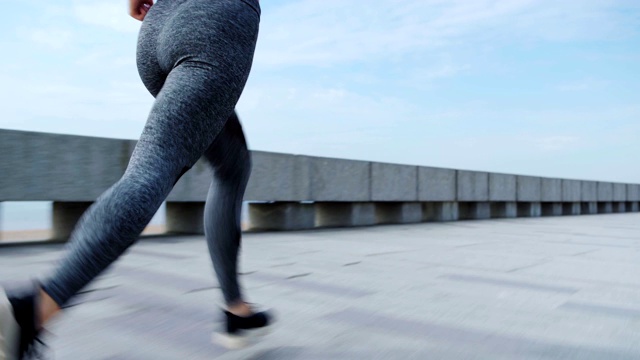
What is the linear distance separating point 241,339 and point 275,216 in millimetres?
4482

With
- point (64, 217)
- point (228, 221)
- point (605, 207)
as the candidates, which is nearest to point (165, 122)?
point (228, 221)

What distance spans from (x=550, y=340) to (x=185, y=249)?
9.41 feet

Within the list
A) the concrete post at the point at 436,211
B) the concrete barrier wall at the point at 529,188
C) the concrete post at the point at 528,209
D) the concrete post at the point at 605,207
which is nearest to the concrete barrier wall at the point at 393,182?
the concrete post at the point at 436,211

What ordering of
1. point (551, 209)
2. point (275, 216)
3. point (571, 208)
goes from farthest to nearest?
1. point (571, 208)
2. point (551, 209)
3. point (275, 216)

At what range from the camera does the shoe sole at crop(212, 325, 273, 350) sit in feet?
5.32

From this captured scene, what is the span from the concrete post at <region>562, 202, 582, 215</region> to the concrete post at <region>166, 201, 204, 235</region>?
37.9 feet

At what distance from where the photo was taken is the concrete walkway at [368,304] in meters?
1.69

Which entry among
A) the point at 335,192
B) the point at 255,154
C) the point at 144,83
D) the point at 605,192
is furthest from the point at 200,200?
the point at 605,192

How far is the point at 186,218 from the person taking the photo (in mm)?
5293

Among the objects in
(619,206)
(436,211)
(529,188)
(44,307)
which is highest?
(529,188)

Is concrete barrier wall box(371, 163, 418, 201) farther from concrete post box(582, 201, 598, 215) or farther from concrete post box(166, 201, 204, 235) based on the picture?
concrete post box(582, 201, 598, 215)

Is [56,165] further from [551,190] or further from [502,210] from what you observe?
[551,190]

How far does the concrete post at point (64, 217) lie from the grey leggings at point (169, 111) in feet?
11.2

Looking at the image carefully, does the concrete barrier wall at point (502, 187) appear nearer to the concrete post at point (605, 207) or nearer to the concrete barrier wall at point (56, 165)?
the concrete barrier wall at point (56, 165)
